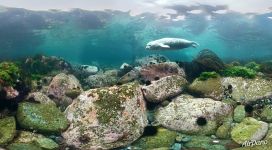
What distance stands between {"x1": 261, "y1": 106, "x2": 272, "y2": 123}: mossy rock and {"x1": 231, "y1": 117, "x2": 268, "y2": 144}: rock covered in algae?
902 mm

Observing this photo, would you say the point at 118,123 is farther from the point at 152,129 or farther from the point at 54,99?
the point at 54,99

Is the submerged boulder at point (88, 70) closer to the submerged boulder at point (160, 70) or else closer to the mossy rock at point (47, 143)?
the submerged boulder at point (160, 70)

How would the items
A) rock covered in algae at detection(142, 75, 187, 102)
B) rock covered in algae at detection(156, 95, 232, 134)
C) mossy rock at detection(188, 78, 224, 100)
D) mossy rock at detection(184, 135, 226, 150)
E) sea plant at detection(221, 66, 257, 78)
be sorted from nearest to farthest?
mossy rock at detection(184, 135, 226, 150) → rock covered in algae at detection(156, 95, 232, 134) → rock covered in algae at detection(142, 75, 187, 102) → mossy rock at detection(188, 78, 224, 100) → sea plant at detection(221, 66, 257, 78)

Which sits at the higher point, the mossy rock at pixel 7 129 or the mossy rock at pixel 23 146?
the mossy rock at pixel 7 129

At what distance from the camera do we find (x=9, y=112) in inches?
523

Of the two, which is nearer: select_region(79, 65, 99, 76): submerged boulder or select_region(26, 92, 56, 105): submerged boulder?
select_region(26, 92, 56, 105): submerged boulder

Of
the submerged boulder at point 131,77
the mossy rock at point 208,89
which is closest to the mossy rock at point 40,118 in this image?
the submerged boulder at point 131,77

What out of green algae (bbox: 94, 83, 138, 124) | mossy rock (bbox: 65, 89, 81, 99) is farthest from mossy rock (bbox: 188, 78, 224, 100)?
mossy rock (bbox: 65, 89, 81, 99)

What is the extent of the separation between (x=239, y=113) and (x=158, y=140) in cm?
373

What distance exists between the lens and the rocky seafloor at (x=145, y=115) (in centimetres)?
1205

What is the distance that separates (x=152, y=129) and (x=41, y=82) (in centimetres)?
975

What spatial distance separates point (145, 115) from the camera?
13508 mm

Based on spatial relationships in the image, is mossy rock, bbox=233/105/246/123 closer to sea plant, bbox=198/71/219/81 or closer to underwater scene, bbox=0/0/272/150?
underwater scene, bbox=0/0/272/150

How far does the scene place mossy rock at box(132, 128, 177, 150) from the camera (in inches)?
474
